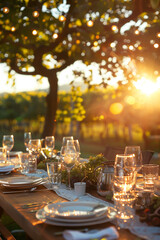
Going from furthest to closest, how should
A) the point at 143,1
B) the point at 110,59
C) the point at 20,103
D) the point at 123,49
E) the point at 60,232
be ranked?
the point at 20,103
the point at 110,59
the point at 123,49
the point at 143,1
the point at 60,232

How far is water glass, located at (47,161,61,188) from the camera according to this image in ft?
8.10

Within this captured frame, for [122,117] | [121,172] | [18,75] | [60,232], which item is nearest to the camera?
[60,232]

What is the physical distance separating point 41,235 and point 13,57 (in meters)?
5.22

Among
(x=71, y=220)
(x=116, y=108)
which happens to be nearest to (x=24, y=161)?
(x=71, y=220)

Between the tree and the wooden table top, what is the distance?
2894mm

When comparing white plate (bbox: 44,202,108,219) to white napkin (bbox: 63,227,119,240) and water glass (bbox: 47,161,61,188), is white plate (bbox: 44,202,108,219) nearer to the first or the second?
white napkin (bbox: 63,227,119,240)

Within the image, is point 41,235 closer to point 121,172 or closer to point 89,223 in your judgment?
point 89,223

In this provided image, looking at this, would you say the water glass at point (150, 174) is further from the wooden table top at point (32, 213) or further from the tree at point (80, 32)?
the tree at point (80, 32)

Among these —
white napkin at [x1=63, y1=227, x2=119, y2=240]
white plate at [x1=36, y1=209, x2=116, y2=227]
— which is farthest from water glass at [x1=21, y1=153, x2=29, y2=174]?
white napkin at [x1=63, y1=227, x2=119, y2=240]

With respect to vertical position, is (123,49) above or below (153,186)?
above

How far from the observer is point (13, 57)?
6.39 m

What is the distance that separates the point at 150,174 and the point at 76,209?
809 mm

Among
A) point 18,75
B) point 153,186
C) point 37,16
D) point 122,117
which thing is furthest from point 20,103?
point 153,186

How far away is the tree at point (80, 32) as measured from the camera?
4742 millimetres
